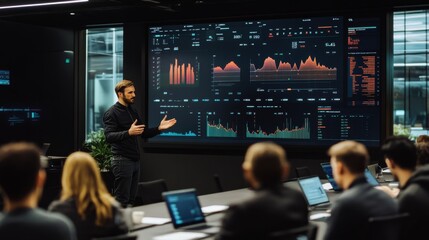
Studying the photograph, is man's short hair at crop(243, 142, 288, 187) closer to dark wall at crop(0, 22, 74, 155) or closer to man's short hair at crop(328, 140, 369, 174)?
man's short hair at crop(328, 140, 369, 174)

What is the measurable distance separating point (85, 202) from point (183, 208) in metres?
0.97

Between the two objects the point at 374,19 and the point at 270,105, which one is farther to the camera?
the point at 270,105

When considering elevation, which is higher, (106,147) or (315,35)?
(315,35)

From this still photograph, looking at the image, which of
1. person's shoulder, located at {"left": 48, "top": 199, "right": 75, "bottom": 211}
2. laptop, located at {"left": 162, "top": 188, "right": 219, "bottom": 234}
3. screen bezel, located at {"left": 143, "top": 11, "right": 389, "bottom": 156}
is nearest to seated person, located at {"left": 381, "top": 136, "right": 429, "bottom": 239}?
laptop, located at {"left": 162, "top": 188, "right": 219, "bottom": 234}

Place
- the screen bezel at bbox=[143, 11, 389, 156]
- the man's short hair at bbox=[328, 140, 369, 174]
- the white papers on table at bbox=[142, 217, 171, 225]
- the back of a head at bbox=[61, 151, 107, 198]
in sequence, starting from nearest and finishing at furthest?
the back of a head at bbox=[61, 151, 107, 198] < the man's short hair at bbox=[328, 140, 369, 174] < the white papers on table at bbox=[142, 217, 171, 225] < the screen bezel at bbox=[143, 11, 389, 156]

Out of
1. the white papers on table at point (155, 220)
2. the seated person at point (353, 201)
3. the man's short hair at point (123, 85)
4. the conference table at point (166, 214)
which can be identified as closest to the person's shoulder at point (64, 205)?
the conference table at point (166, 214)

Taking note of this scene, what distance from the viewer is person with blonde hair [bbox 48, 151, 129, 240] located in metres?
3.54

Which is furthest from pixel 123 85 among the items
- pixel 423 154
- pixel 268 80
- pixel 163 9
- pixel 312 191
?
pixel 423 154

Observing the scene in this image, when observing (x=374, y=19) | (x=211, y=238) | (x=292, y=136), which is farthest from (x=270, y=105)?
(x=211, y=238)

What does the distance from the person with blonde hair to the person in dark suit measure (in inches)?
A: 29.6

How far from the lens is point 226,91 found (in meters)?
8.89

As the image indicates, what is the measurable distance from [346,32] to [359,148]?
190 inches

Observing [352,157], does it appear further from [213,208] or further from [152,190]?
[152,190]

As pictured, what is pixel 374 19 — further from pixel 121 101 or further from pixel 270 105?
pixel 121 101
